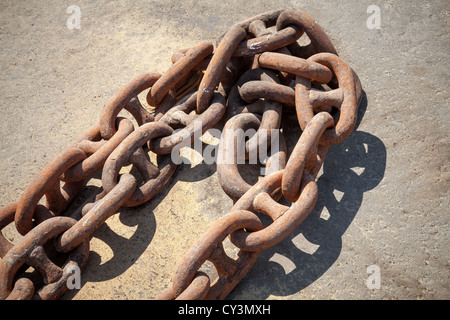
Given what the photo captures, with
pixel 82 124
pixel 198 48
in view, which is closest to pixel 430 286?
pixel 198 48

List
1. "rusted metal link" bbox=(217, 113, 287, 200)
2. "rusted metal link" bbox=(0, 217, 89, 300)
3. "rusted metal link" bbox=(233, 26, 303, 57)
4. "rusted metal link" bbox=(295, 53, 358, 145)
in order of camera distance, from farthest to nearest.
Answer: "rusted metal link" bbox=(233, 26, 303, 57) → "rusted metal link" bbox=(295, 53, 358, 145) → "rusted metal link" bbox=(217, 113, 287, 200) → "rusted metal link" bbox=(0, 217, 89, 300)

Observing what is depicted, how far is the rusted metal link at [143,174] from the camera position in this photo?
2504 millimetres

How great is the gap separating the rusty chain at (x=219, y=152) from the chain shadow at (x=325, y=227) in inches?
5.4

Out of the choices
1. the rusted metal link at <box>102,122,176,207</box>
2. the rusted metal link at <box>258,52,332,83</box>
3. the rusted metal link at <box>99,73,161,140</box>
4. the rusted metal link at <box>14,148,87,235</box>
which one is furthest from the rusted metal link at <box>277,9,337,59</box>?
the rusted metal link at <box>14,148,87,235</box>

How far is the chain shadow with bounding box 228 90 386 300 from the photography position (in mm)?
2307

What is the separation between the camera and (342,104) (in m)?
2.65

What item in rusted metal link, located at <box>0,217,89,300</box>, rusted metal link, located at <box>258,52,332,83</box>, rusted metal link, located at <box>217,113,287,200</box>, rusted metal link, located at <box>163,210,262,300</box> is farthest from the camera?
rusted metal link, located at <box>258,52,332,83</box>

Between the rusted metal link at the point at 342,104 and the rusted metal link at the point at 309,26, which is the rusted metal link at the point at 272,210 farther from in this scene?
the rusted metal link at the point at 309,26

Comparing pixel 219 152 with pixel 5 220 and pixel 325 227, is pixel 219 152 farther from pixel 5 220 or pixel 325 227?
pixel 5 220

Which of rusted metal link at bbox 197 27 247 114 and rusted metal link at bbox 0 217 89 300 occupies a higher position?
rusted metal link at bbox 197 27 247 114

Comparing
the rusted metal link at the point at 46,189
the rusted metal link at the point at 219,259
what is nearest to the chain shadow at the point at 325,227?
the rusted metal link at the point at 219,259

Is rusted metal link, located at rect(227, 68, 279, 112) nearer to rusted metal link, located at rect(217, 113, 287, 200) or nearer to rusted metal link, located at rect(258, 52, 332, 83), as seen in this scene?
rusted metal link, located at rect(258, 52, 332, 83)

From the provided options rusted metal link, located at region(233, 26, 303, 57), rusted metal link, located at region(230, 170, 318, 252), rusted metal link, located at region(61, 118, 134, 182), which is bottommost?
rusted metal link, located at region(230, 170, 318, 252)

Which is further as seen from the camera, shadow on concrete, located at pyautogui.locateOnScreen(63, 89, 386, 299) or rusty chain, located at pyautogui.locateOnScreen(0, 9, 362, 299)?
shadow on concrete, located at pyautogui.locateOnScreen(63, 89, 386, 299)
